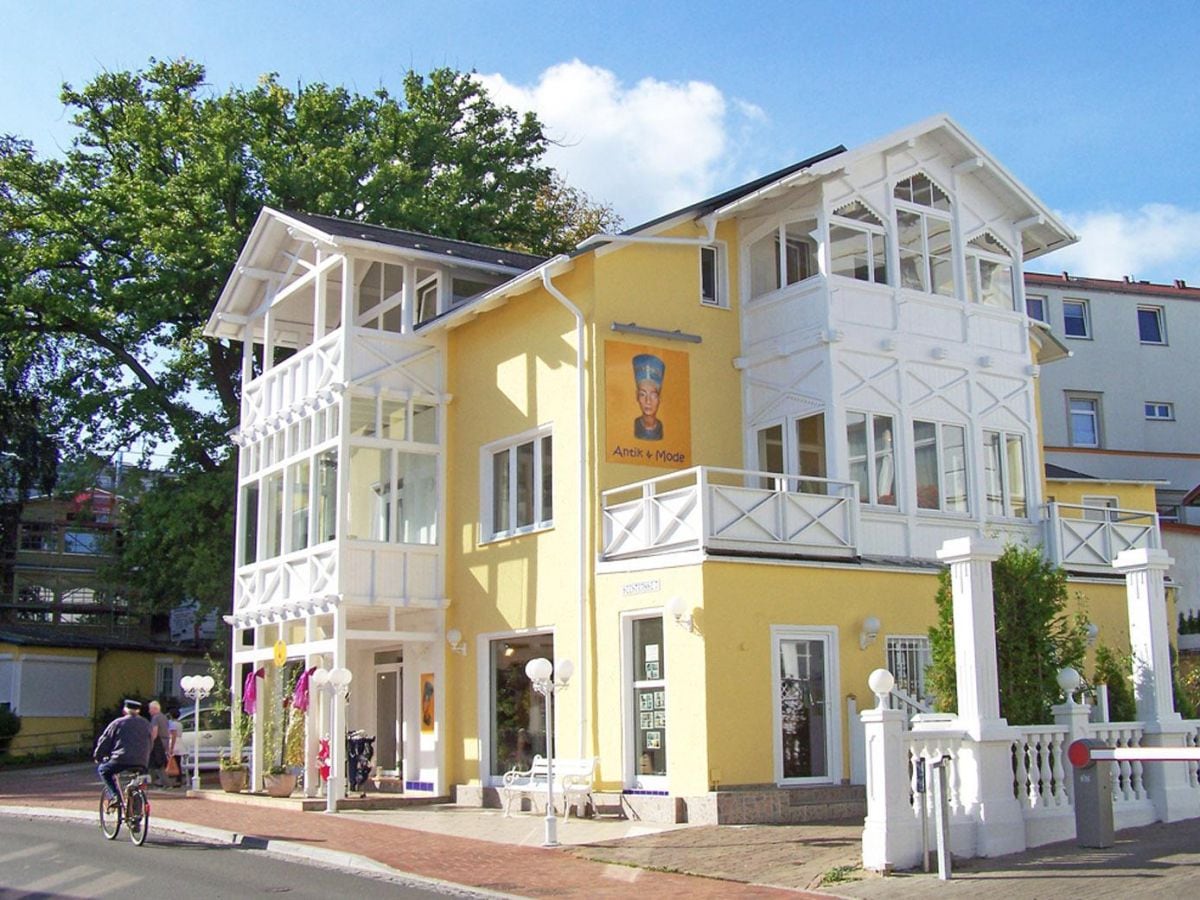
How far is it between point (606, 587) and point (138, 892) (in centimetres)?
870

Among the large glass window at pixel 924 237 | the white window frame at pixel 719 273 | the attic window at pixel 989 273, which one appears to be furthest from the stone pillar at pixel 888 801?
the attic window at pixel 989 273

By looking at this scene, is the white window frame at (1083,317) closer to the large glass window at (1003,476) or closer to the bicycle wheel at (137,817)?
the large glass window at (1003,476)

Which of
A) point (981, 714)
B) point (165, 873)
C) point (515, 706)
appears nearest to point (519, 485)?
point (515, 706)

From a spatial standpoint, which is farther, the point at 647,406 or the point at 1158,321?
the point at 1158,321

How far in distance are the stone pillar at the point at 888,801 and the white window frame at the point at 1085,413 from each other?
29.1m

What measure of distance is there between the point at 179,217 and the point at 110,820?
18.5 meters

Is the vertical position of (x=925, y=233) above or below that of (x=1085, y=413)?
below

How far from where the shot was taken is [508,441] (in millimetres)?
21828

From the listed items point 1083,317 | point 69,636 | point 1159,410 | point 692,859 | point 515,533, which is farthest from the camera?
point 69,636

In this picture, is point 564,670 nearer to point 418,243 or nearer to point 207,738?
point 418,243

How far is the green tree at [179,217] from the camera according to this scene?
31.9m

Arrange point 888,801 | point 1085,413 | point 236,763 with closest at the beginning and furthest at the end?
point 888,801, point 236,763, point 1085,413

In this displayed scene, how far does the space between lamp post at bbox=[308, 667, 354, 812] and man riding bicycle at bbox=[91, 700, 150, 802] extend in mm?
4468

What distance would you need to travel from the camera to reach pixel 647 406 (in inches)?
808
